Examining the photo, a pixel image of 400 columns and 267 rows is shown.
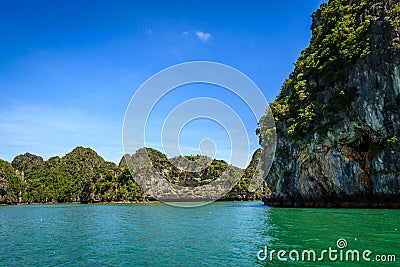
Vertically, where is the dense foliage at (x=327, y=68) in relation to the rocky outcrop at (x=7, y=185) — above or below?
above

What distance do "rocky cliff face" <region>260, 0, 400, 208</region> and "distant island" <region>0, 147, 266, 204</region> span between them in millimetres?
44783

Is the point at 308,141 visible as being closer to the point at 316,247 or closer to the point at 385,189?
the point at 385,189

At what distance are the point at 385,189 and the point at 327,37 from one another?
16.5 meters

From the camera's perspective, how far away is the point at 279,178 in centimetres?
4403

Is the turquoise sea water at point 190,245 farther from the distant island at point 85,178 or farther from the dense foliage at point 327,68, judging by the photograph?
the distant island at point 85,178

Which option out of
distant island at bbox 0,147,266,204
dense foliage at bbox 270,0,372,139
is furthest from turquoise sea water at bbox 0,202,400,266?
distant island at bbox 0,147,266,204

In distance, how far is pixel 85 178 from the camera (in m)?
114

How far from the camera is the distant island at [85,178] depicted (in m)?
94.4

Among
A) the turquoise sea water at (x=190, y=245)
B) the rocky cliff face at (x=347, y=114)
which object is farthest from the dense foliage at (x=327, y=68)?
the turquoise sea water at (x=190, y=245)

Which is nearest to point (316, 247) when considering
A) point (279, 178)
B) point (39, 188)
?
point (279, 178)

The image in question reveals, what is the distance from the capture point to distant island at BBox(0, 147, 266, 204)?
9444 cm

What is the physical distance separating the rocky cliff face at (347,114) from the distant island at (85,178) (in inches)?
1763

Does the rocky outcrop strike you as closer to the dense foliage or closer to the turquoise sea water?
the dense foliage

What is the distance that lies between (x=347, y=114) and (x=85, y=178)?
99.3m
